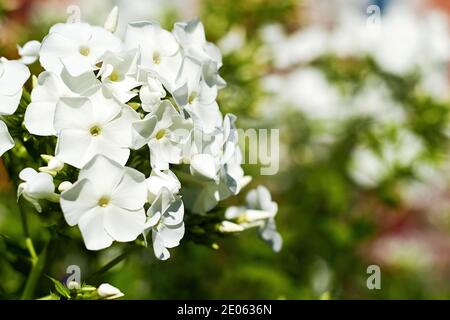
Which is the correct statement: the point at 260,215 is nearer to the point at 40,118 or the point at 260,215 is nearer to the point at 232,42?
the point at 40,118

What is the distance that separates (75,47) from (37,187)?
0.75ft

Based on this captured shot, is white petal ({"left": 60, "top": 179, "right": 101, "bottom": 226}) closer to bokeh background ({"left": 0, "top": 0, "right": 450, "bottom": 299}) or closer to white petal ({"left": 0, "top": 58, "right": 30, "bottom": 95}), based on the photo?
white petal ({"left": 0, "top": 58, "right": 30, "bottom": 95})

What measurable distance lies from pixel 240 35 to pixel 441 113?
685 millimetres

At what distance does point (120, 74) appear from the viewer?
1.13 m

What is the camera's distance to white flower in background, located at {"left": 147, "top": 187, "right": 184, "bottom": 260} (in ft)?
3.47

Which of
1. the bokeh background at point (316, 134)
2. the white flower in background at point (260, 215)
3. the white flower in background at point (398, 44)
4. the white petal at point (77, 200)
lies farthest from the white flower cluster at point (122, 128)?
the white flower in background at point (398, 44)

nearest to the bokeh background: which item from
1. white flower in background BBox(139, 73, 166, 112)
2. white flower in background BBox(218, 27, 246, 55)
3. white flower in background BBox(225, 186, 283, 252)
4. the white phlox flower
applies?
white flower in background BBox(218, 27, 246, 55)

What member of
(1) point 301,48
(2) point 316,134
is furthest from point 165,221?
(1) point 301,48

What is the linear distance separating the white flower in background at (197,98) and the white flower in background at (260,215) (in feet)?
0.63

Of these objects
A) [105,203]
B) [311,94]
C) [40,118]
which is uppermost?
[40,118]

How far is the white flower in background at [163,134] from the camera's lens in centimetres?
107

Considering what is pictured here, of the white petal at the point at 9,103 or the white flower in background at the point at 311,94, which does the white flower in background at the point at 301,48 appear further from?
the white petal at the point at 9,103

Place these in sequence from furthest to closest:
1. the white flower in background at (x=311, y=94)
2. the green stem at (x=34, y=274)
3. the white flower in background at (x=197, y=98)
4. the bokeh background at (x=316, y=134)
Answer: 1. the white flower in background at (x=311, y=94)
2. the bokeh background at (x=316, y=134)
3. the green stem at (x=34, y=274)
4. the white flower in background at (x=197, y=98)
